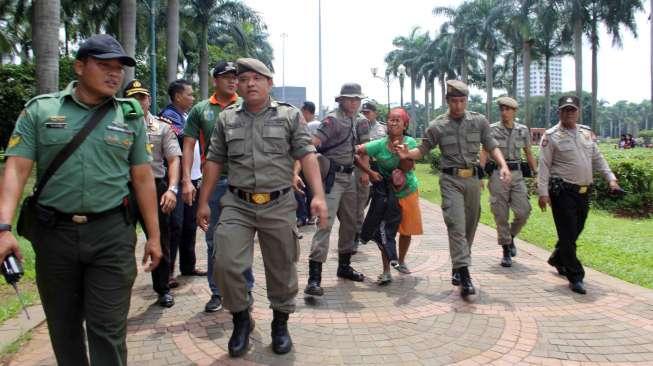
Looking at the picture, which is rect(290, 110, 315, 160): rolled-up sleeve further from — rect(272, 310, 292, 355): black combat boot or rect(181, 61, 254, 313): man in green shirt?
rect(272, 310, 292, 355): black combat boot

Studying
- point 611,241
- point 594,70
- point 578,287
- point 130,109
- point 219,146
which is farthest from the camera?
point 594,70

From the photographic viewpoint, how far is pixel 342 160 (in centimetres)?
499

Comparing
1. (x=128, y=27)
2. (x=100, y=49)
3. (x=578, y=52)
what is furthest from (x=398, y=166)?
(x=578, y=52)

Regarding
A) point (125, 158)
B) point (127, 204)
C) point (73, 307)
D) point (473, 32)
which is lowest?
point (73, 307)

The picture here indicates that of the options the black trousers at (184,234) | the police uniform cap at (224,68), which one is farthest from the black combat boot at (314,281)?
the police uniform cap at (224,68)

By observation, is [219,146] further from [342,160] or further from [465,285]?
[465,285]

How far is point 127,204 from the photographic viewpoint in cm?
268

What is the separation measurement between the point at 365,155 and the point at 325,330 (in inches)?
73.1

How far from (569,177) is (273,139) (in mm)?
3046

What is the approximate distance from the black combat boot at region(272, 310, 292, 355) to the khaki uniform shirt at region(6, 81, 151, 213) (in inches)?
57.4

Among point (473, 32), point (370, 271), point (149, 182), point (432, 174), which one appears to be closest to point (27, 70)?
point (432, 174)

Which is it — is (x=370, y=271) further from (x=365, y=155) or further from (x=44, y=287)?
(x=44, y=287)

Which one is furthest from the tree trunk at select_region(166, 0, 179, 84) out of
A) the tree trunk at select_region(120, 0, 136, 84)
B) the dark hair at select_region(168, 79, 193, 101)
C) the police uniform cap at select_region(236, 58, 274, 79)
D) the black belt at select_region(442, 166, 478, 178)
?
the police uniform cap at select_region(236, 58, 274, 79)

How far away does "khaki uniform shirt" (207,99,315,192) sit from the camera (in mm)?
3451
